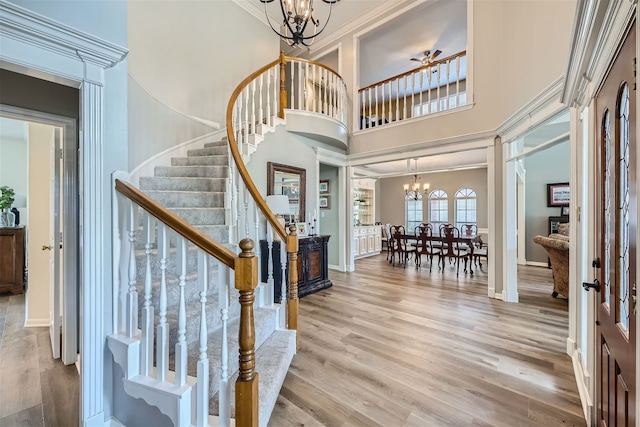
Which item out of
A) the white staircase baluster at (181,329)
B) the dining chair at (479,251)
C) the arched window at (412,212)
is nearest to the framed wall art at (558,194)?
the dining chair at (479,251)

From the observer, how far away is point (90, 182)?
1.50m

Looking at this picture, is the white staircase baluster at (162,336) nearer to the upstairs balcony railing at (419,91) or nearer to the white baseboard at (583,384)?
the white baseboard at (583,384)

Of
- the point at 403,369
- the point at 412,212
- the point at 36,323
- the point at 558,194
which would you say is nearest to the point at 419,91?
the point at 558,194

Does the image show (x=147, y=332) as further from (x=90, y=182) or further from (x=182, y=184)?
(x=182, y=184)

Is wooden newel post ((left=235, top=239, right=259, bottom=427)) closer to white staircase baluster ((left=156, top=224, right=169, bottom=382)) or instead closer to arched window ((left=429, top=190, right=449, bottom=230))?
white staircase baluster ((left=156, top=224, right=169, bottom=382))

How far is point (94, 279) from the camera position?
1.52 m

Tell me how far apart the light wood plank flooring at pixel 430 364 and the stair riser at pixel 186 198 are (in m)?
1.74

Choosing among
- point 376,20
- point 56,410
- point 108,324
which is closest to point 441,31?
point 376,20

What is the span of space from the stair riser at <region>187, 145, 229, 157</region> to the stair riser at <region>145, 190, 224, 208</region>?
0.89 m

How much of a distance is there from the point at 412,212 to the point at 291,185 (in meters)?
6.32

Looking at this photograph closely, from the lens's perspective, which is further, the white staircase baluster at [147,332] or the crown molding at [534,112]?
the crown molding at [534,112]

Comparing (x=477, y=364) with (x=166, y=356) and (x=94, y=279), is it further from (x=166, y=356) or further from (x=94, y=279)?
(x=94, y=279)

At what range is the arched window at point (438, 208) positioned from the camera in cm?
914

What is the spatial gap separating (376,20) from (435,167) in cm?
344
